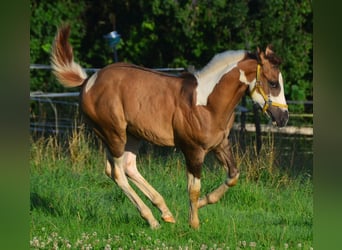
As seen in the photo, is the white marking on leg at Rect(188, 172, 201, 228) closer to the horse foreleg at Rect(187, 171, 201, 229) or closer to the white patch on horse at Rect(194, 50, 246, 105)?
the horse foreleg at Rect(187, 171, 201, 229)

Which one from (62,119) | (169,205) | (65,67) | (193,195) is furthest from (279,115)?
(62,119)

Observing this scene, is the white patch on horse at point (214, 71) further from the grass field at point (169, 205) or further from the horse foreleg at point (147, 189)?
the grass field at point (169, 205)

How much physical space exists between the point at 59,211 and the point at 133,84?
162 centimetres

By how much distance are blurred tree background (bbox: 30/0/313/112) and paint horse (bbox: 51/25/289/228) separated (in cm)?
736

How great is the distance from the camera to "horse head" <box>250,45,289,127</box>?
568 cm

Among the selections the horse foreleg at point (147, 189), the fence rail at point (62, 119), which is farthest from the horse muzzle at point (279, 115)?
the fence rail at point (62, 119)

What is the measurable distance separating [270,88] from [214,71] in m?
0.48

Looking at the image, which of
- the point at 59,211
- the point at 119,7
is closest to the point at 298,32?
the point at 119,7

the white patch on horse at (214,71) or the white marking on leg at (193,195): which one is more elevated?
the white patch on horse at (214,71)

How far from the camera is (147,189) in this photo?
245 inches

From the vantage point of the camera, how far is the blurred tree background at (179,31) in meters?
13.7

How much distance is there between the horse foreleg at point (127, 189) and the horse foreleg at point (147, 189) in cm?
8

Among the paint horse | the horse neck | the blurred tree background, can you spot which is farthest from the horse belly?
the blurred tree background

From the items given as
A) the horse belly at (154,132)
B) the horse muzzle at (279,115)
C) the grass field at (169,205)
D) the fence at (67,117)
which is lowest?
the fence at (67,117)
